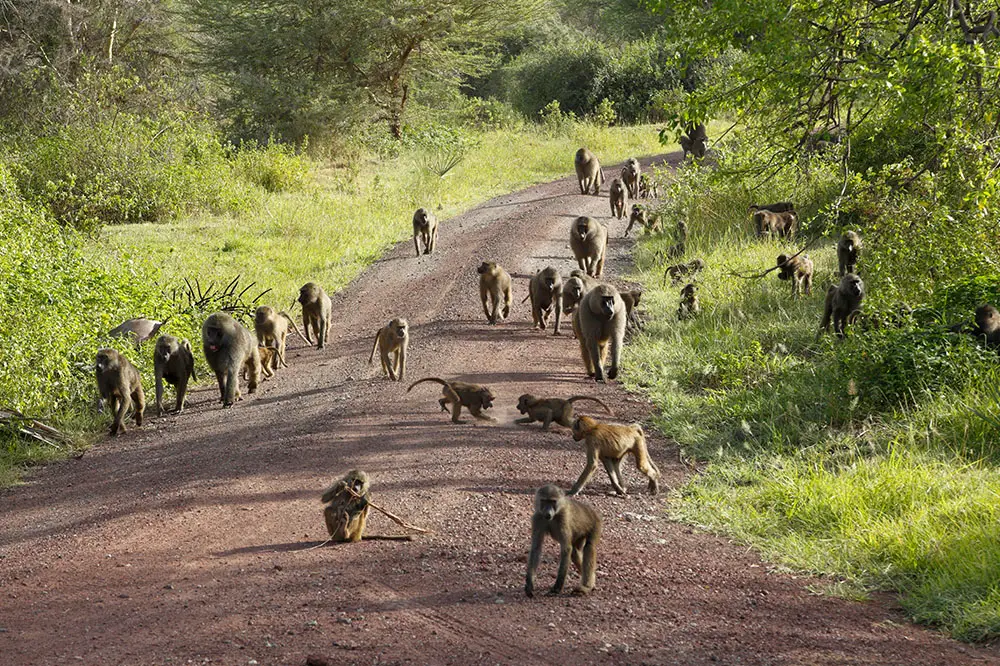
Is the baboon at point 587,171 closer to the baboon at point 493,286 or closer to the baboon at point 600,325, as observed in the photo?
the baboon at point 493,286

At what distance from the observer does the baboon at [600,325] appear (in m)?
9.13

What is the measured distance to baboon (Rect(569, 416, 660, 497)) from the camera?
6.59 m

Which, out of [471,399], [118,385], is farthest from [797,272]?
[118,385]

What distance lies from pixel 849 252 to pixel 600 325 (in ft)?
11.9

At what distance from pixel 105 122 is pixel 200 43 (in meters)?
8.67

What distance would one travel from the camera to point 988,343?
814 centimetres

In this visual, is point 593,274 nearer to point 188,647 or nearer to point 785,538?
point 785,538

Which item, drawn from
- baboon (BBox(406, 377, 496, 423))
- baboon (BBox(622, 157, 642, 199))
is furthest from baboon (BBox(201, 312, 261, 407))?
baboon (BBox(622, 157, 642, 199))

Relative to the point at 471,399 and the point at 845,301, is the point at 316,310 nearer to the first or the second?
the point at 471,399

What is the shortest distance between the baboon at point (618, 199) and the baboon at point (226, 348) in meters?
9.02

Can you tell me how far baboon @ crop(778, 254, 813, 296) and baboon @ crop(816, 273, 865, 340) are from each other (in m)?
1.51

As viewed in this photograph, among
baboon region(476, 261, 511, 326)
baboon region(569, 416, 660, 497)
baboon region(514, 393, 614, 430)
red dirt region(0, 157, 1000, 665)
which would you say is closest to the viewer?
red dirt region(0, 157, 1000, 665)

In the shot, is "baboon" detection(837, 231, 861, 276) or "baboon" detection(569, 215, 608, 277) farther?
"baboon" detection(569, 215, 608, 277)

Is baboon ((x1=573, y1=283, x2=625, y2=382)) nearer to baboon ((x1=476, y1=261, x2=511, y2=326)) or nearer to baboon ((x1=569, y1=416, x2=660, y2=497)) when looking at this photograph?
baboon ((x1=476, y1=261, x2=511, y2=326))
